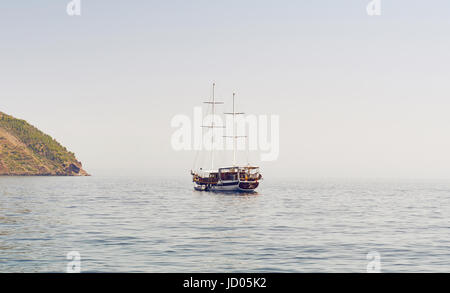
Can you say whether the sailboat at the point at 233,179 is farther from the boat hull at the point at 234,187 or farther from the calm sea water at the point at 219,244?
the calm sea water at the point at 219,244

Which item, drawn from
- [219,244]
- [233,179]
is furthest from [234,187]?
[219,244]

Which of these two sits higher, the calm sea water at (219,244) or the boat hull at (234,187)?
the calm sea water at (219,244)

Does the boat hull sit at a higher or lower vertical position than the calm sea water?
lower

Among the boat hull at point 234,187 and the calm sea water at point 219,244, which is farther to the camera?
the boat hull at point 234,187

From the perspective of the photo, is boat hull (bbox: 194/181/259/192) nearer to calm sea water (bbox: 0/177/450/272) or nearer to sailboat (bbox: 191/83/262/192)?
sailboat (bbox: 191/83/262/192)

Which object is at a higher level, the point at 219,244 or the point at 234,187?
the point at 219,244

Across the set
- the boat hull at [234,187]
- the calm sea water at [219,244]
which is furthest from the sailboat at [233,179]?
the calm sea water at [219,244]

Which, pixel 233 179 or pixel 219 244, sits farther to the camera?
pixel 233 179

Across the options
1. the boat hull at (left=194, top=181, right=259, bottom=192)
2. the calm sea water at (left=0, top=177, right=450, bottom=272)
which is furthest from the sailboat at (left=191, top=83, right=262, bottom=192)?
the calm sea water at (left=0, top=177, right=450, bottom=272)

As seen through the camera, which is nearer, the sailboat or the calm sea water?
the calm sea water

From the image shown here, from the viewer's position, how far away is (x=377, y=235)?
33.2 m

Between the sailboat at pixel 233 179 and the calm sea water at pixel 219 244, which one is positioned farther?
the sailboat at pixel 233 179

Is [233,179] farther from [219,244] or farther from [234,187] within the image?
[219,244]
